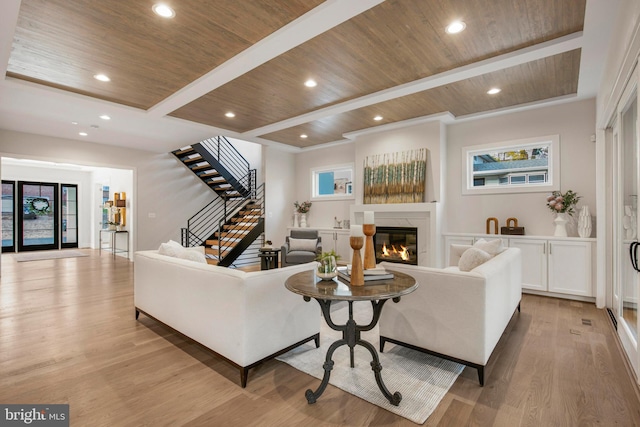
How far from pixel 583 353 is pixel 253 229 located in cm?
571

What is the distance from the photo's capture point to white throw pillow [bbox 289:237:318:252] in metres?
5.95

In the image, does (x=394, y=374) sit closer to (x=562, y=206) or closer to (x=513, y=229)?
(x=513, y=229)

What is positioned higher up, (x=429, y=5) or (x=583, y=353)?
(x=429, y=5)

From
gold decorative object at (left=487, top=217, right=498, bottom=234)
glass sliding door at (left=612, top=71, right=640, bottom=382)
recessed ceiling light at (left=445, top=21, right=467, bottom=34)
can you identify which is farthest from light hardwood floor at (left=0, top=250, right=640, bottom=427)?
recessed ceiling light at (left=445, top=21, right=467, bottom=34)

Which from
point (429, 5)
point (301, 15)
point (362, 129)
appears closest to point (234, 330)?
point (301, 15)

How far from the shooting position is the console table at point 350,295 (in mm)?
1750

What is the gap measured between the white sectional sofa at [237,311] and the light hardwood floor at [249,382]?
0.15 meters

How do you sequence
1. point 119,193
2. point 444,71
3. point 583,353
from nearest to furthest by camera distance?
1. point 583,353
2. point 444,71
3. point 119,193

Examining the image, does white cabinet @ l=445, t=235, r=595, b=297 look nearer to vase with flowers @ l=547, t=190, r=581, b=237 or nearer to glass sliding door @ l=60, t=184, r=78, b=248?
vase with flowers @ l=547, t=190, r=581, b=237

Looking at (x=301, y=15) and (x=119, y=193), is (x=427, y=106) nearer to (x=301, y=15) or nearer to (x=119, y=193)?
(x=301, y=15)

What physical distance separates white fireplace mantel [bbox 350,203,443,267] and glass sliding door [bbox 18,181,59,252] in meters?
10.2

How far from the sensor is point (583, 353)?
2648 mm

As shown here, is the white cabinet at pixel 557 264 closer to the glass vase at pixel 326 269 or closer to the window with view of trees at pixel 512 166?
the window with view of trees at pixel 512 166

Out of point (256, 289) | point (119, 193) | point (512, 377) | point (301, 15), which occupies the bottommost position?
point (512, 377)
